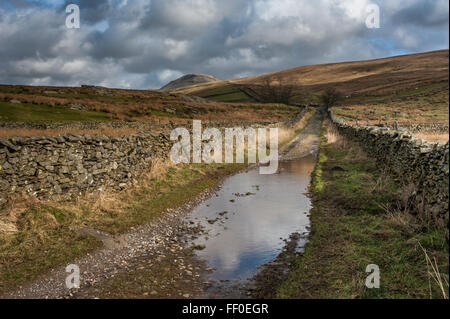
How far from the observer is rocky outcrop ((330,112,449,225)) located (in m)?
8.09

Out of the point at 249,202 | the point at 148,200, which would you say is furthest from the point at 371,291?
the point at 148,200

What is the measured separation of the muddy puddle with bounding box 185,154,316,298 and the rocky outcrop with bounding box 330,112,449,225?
3323 millimetres

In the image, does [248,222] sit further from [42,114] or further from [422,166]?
[42,114]

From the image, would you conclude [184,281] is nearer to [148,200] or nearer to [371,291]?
[371,291]

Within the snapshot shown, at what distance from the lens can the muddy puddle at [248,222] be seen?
27.1 ft

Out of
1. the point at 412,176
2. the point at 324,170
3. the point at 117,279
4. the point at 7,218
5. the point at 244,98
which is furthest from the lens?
the point at 244,98

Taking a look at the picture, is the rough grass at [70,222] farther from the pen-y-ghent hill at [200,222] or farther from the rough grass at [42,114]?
the rough grass at [42,114]

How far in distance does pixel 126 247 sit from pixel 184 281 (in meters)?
2.43

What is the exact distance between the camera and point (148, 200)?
508 inches

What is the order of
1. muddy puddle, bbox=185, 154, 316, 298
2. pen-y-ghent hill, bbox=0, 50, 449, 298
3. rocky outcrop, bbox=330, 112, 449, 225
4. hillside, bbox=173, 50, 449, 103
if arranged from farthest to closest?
hillside, bbox=173, 50, 449, 103 → muddy puddle, bbox=185, 154, 316, 298 → rocky outcrop, bbox=330, 112, 449, 225 → pen-y-ghent hill, bbox=0, 50, 449, 298

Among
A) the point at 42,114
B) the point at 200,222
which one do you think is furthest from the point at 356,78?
the point at 200,222

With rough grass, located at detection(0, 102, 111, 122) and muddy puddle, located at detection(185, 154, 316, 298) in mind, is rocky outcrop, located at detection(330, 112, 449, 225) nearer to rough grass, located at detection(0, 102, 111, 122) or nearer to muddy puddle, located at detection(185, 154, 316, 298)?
muddy puddle, located at detection(185, 154, 316, 298)

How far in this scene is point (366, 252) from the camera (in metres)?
7.59

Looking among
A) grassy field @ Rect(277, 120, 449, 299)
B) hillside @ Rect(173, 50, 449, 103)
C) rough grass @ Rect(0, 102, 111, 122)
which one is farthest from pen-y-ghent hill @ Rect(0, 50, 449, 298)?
hillside @ Rect(173, 50, 449, 103)
